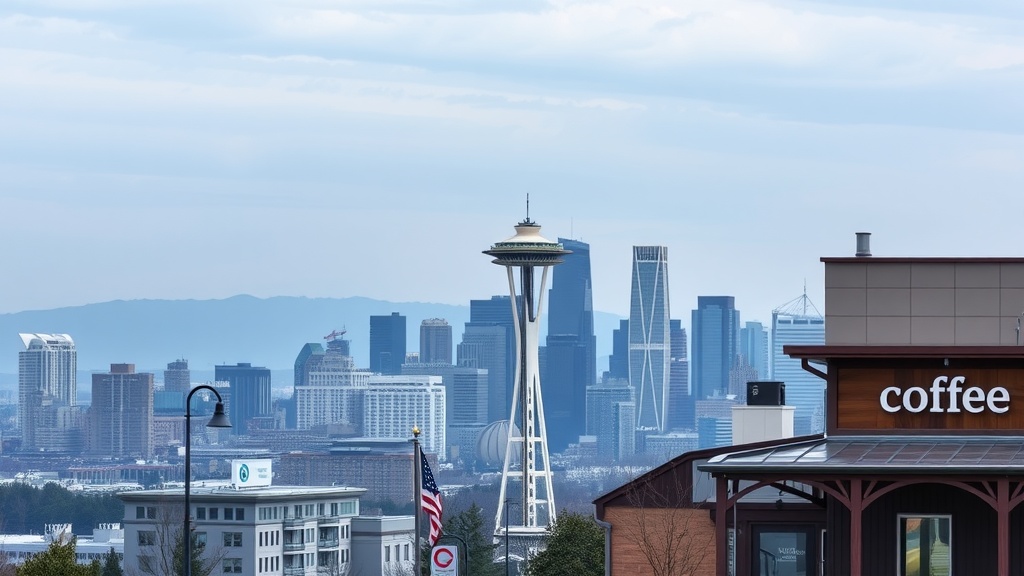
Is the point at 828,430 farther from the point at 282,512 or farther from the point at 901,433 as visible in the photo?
the point at 282,512

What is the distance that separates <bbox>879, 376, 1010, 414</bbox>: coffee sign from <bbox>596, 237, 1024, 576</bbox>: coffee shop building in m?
0.02

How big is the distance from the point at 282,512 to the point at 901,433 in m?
166

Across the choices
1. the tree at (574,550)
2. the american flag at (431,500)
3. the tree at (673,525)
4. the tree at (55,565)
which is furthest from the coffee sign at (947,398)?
the tree at (574,550)

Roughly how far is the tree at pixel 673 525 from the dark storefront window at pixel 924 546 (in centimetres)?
986

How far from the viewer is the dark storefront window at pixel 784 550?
128 feet

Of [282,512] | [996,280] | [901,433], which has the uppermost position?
[996,280]

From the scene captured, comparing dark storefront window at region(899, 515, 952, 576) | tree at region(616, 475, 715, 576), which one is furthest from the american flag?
dark storefront window at region(899, 515, 952, 576)

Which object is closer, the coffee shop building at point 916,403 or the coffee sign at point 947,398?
the coffee shop building at point 916,403

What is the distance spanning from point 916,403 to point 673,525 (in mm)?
9829

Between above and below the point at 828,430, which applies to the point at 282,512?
below

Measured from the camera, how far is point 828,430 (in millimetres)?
35750

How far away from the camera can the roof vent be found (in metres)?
37.0

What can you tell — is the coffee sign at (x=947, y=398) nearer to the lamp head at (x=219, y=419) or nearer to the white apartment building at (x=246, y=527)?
the lamp head at (x=219, y=419)

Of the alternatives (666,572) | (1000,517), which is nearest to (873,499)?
(1000,517)
